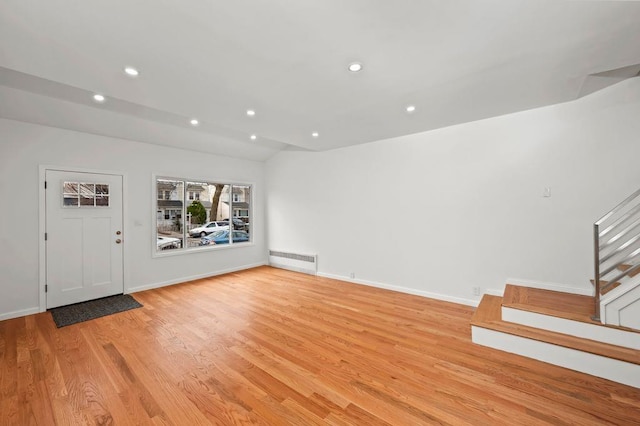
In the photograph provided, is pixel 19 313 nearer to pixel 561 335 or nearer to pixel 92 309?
pixel 92 309

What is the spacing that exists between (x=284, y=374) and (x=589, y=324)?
2.83 metres

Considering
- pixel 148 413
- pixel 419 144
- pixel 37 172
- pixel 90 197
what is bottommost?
pixel 148 413

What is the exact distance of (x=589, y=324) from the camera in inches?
94.6

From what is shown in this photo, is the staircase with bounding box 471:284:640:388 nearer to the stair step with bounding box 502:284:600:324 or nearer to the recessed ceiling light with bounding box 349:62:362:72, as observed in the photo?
the stair step with bounding box 502:284:600:324

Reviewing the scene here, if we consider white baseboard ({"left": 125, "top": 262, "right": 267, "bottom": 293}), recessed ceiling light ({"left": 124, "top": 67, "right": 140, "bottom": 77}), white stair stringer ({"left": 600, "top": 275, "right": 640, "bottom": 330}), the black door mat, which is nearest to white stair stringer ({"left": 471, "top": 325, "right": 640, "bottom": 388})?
white stair stringer ({"left": 600, "top": 275, "right": 640, "bottom": 330})

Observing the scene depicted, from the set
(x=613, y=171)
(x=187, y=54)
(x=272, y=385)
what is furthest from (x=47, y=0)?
(x=613, y=171)

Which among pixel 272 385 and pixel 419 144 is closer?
pixel 272 385

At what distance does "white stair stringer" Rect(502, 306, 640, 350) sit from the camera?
2246 mm

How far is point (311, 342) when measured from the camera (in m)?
2.82

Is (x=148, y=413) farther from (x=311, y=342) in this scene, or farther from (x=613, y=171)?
(x=613, y=171)

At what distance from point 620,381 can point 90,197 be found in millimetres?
6683

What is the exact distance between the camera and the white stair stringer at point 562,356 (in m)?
2.12

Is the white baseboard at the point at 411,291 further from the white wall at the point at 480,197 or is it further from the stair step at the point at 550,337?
the stair step at the point at 550,337

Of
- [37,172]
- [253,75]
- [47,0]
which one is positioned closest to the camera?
[47,0]
